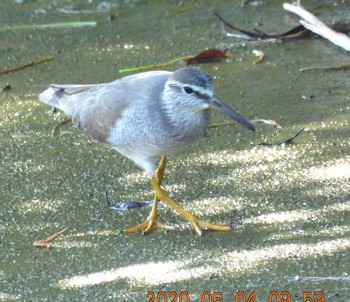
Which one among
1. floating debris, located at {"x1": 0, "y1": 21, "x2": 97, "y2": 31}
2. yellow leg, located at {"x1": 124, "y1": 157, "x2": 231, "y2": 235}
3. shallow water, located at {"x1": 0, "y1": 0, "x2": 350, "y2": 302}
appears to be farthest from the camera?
floating debris, located at {"x1": 0, "y1": 21, "x2": 97, "y2": 31}

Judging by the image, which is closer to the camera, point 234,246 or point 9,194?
point 234,246

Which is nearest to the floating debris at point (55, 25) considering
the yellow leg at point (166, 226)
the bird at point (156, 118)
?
the bird at point (156, 118)

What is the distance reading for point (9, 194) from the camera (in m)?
5.89

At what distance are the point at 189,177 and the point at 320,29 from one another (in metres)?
1.99

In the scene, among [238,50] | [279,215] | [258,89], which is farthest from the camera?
[238,50]

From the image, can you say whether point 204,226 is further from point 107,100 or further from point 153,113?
point 107,100

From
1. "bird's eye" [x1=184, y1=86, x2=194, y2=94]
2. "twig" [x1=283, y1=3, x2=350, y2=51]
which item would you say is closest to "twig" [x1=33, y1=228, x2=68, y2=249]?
"bird's eye" [x1=184, y1=86, x2=194, y2=94]

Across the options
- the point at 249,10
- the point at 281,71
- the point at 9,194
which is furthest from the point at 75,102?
the point at 249,10

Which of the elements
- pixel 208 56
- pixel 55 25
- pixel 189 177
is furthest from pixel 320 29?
pixel 55 25

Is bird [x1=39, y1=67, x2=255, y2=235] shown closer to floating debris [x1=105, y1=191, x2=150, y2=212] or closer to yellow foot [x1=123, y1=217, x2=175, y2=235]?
yellow foot [x1=123, y1=217, x2=175, y2=235]

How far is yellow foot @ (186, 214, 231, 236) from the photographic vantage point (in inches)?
210

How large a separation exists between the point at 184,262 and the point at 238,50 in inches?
109

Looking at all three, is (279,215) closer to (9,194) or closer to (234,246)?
(234,246)

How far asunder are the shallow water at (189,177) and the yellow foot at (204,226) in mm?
42
